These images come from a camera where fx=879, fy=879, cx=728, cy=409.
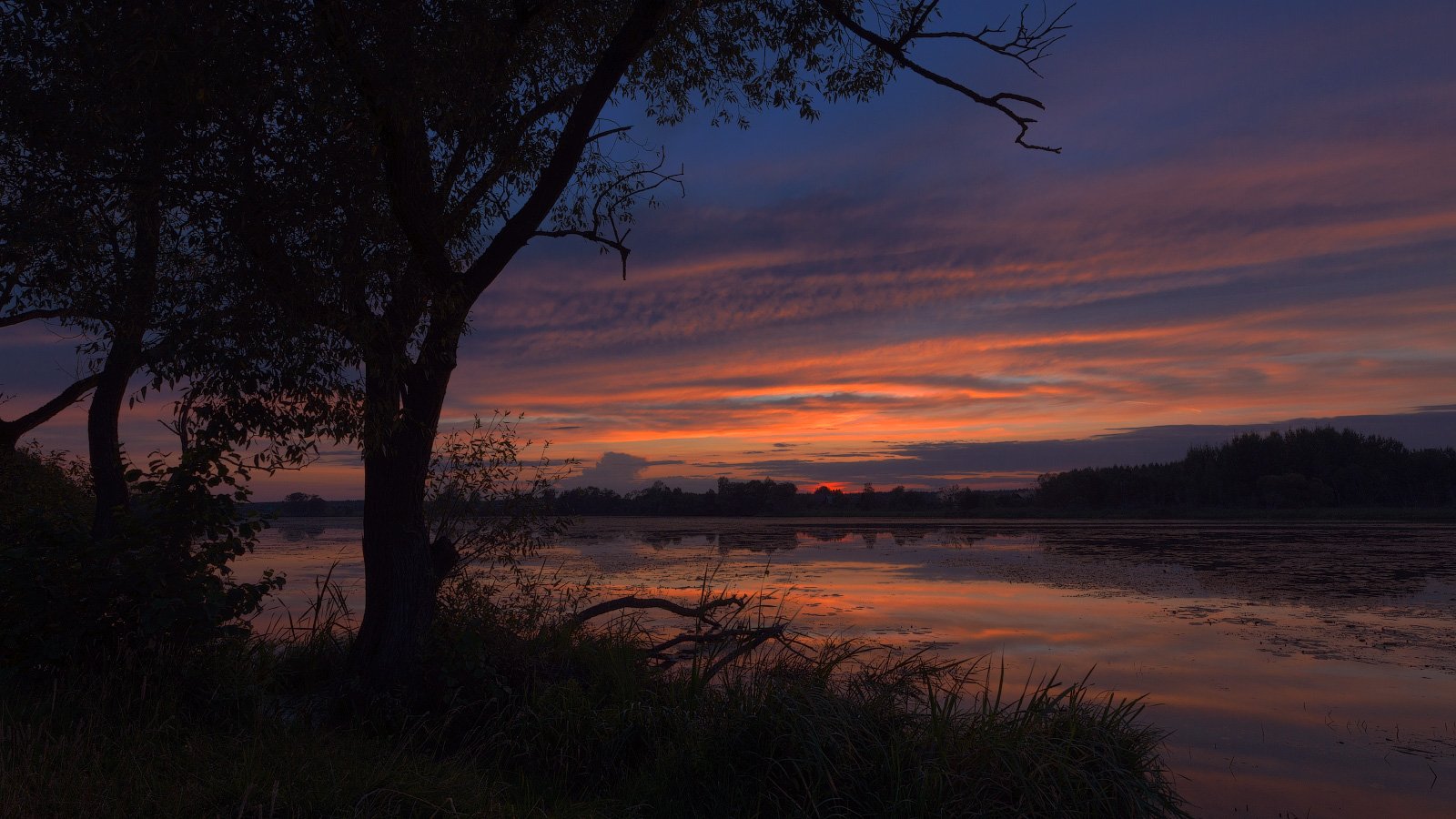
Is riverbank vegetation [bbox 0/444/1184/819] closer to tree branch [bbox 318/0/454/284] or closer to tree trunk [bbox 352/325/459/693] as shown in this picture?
tree trunk [bbox 352/325/459/693]

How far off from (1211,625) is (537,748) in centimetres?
1131

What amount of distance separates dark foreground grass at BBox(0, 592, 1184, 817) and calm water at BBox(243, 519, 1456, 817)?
2.02 metres

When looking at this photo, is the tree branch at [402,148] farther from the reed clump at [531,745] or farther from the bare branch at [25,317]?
the bare branch at [25,317]

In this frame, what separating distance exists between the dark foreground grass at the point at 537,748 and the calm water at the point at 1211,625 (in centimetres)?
202

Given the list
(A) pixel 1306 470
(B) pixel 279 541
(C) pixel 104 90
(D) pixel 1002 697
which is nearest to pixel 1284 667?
(D) pixel 1002 697

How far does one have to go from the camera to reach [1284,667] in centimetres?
1101

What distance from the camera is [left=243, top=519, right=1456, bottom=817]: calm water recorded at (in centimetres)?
765

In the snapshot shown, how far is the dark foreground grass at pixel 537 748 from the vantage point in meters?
4.96

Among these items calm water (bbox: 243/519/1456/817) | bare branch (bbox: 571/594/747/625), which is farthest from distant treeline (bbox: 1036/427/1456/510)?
bare branch (bbox: 571/594/747/625)

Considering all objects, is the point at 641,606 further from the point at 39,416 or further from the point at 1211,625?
the point at 39,416

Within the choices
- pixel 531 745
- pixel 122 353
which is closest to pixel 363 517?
pixel 531 745

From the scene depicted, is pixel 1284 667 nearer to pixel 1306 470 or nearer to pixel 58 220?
pixel 58 220

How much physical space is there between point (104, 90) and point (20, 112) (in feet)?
7.85

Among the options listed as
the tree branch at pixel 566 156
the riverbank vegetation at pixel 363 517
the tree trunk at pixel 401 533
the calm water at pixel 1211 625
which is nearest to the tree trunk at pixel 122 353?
the riverbank vegetation at pixel 363 517
